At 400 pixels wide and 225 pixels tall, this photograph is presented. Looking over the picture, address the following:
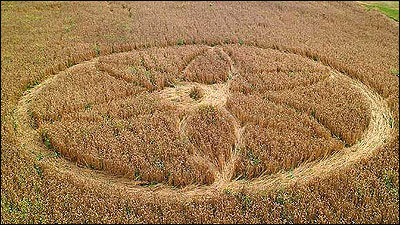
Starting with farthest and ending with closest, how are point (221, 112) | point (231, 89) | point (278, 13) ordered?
point (278, 13) < point (231, 89) < point (221, 112)

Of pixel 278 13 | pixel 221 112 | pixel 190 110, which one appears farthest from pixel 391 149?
pixel 278 13

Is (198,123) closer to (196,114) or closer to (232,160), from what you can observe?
(196,114)

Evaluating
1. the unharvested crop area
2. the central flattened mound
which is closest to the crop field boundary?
the unharvested crop area

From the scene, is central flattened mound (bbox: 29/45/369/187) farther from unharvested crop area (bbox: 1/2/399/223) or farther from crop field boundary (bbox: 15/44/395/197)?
crop field boundary (bbox: 15/44/395/197)

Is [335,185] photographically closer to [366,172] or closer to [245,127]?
[366,172]

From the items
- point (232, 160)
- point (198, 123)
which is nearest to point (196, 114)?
point (198, 123)
